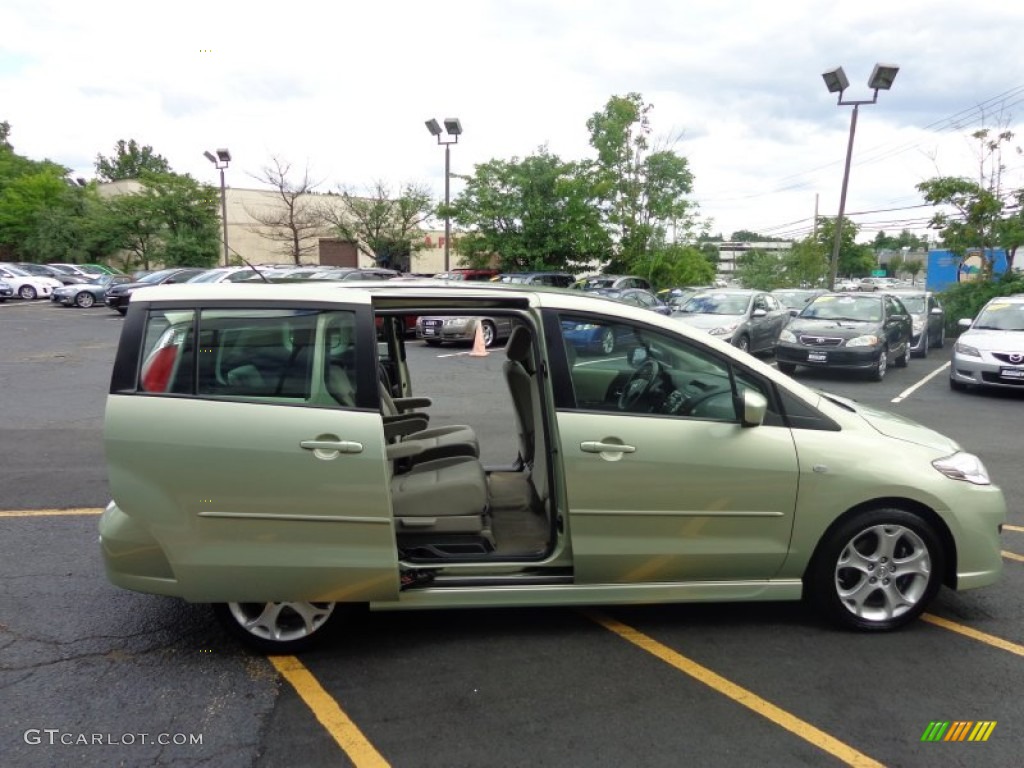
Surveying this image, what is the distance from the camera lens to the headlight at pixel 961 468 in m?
3.66

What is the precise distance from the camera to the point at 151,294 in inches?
132

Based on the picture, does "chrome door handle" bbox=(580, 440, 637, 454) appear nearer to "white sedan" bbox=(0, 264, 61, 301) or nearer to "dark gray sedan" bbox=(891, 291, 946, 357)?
"dark gray sedan" bbox=(891, 291, 946, 357)

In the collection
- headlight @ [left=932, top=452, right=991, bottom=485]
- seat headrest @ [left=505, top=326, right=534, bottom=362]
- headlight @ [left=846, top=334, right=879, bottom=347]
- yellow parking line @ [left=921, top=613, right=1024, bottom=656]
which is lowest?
yellow parking line @ [left=921, top=613, right=1024, bottom=656]

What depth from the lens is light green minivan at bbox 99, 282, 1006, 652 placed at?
3209mm

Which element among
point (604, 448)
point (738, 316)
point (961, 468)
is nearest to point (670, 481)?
point (604, 448)

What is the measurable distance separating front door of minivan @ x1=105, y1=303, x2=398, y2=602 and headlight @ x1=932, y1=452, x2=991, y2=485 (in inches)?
109

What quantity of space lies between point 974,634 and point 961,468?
0.86m

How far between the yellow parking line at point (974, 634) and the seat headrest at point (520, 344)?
8.55ft

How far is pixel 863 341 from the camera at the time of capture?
1279 centimetres

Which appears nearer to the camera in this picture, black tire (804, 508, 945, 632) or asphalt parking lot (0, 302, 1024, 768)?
asphalt parking lot (0, 302, 1024, 768)

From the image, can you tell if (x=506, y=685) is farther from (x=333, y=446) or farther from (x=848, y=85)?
(x=848, y=85)

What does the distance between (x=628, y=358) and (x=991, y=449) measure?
6.14 meters

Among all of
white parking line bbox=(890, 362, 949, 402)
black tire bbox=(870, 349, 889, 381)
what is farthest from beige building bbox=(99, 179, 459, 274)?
black tire bbox=(870, 349, 889, 381)

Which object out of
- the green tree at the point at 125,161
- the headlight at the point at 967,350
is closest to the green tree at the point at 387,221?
the headlight at the point at 967,350
